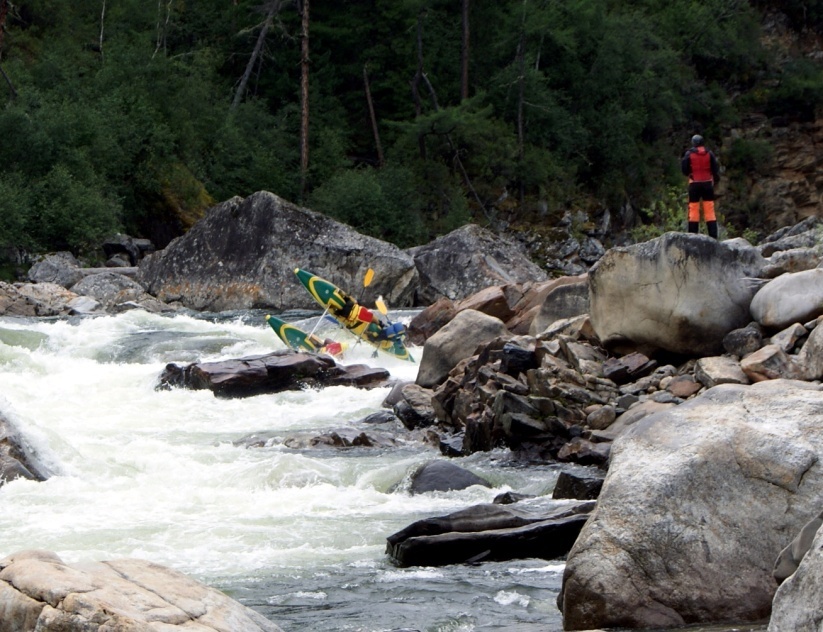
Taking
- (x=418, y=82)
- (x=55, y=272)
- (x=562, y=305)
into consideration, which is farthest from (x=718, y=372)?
(x=418, y=82)

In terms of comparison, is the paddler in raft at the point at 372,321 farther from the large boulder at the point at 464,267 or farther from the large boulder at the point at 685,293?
the large boulder at the point at 464,267

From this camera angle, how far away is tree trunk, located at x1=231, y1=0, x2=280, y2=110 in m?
39.0

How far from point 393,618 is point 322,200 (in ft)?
94.9

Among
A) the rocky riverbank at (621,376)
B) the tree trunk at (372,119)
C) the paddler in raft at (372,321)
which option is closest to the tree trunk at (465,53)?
the tree trunk at (372,119)

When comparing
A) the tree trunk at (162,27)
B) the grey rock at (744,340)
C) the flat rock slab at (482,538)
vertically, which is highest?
the tree trunk at (162,27)

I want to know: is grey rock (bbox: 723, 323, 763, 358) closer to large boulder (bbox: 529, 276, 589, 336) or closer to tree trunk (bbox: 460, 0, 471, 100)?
large boulder (bbox: 529, 276, 589, 336)

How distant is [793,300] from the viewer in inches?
468

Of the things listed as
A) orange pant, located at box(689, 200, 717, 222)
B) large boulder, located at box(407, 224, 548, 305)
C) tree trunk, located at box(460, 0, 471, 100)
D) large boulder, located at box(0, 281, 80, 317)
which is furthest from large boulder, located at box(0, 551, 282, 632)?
tree trunk, located at box(460, 0, 471, 100)

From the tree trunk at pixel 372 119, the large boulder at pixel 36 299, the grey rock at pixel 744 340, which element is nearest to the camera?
the grey rock at pixel 744 340

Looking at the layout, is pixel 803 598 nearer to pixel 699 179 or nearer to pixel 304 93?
pixel 699 179

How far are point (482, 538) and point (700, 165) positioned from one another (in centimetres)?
828

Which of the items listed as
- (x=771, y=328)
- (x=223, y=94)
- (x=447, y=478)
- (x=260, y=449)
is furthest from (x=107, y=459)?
(x=223, y=94)

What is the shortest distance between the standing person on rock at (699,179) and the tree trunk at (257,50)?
84.3 feet

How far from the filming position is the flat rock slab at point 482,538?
303 inches
